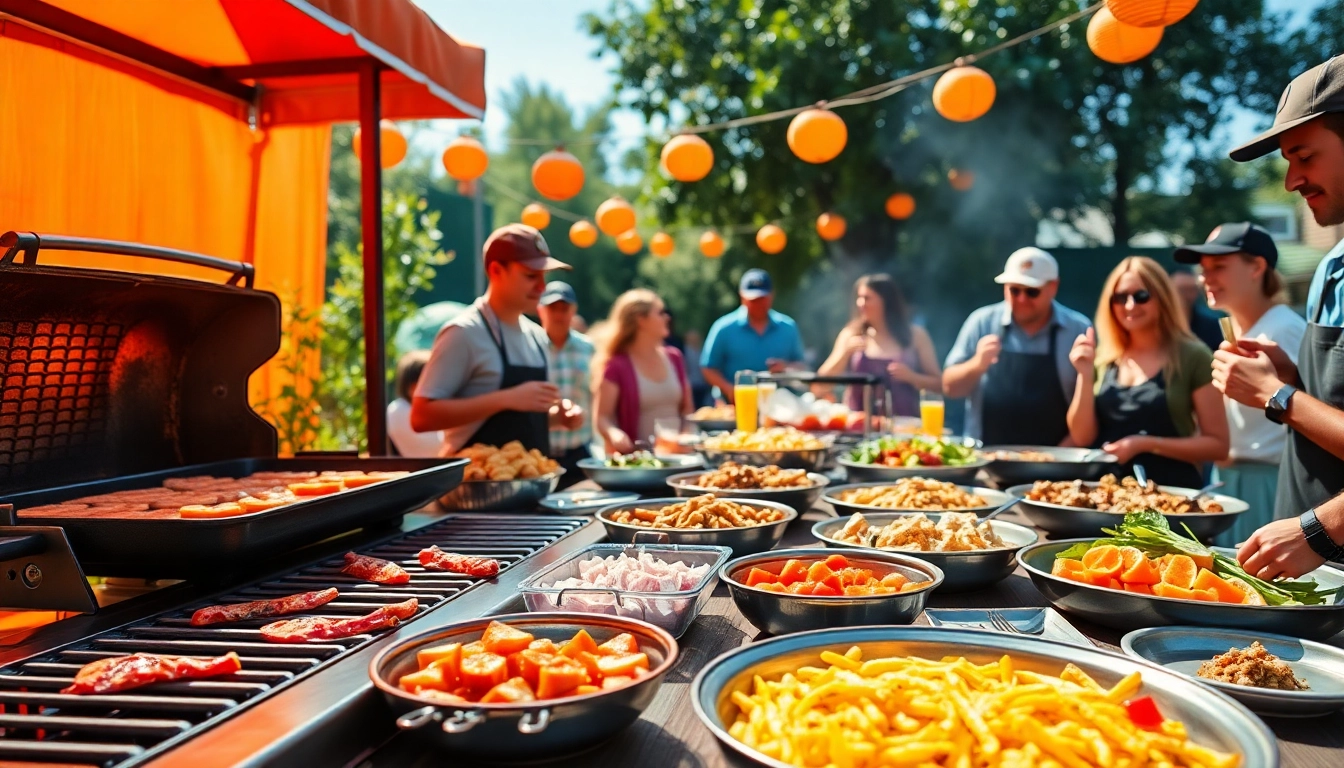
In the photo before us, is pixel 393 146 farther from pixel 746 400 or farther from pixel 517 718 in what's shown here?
pixel 517 718

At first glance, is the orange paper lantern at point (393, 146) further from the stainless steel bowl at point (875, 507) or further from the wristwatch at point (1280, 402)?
the wristwatch at point (1280, 402)

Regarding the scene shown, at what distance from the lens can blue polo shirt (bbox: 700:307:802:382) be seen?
8.03 m

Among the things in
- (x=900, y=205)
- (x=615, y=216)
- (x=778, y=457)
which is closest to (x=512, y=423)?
(x=778, y=457)

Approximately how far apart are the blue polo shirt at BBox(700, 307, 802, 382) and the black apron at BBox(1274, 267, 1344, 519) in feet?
17.0

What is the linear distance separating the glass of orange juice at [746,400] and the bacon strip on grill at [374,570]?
9.13 ft

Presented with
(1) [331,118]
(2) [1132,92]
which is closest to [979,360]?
(1) [331,118]

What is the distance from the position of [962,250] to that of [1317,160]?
1096 centimetres

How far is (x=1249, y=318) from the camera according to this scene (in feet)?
15.1

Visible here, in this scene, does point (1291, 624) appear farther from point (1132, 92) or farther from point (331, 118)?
point (1132, 92)

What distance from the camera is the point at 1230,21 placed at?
13125mm

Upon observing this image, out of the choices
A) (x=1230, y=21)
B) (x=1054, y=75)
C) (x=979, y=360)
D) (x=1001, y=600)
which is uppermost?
(x=1230, y=21)

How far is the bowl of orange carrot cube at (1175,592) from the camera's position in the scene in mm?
1671

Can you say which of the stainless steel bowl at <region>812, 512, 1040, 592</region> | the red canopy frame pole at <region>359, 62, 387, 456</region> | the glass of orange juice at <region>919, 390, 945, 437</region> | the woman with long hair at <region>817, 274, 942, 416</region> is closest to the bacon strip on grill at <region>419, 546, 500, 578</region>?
the stainless steel bowl at <region>812, 512, 1040, 592</region>

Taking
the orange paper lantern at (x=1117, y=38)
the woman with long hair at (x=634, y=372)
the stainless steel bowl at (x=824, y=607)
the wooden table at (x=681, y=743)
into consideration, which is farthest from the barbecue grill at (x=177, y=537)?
the orange paper lantern at (x=1117, y=38)
